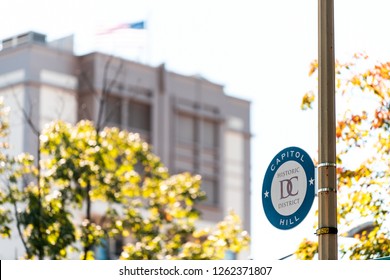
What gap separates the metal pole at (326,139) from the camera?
453 inches

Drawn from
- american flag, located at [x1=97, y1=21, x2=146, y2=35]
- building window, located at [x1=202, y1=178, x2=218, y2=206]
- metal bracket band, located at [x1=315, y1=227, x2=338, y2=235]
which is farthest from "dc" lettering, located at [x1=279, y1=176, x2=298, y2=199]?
building window, located at [x1=202, y1=178, x2=218, y2=206]

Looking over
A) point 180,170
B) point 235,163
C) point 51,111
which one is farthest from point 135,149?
point 235,163

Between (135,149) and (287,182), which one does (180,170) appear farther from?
(287,182)

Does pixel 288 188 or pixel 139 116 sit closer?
pixel 288 188

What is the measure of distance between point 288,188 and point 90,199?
16904mm

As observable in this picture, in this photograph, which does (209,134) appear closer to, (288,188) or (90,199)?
(90,199)

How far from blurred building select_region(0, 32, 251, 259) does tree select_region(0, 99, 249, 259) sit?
1149 inches

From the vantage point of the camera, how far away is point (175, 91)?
238 feet

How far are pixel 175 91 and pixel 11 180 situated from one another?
149 feet

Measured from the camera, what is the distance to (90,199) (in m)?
28.8

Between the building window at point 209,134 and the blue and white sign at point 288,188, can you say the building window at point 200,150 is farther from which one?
the blue and white sign at point 288,188

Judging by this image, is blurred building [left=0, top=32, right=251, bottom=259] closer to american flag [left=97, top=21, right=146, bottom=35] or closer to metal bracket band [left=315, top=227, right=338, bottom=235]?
american flag [left=97, top=21, right=146, bottom=35]

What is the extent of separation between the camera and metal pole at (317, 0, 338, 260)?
1151cm

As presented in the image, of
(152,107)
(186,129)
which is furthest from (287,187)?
(186,129)
